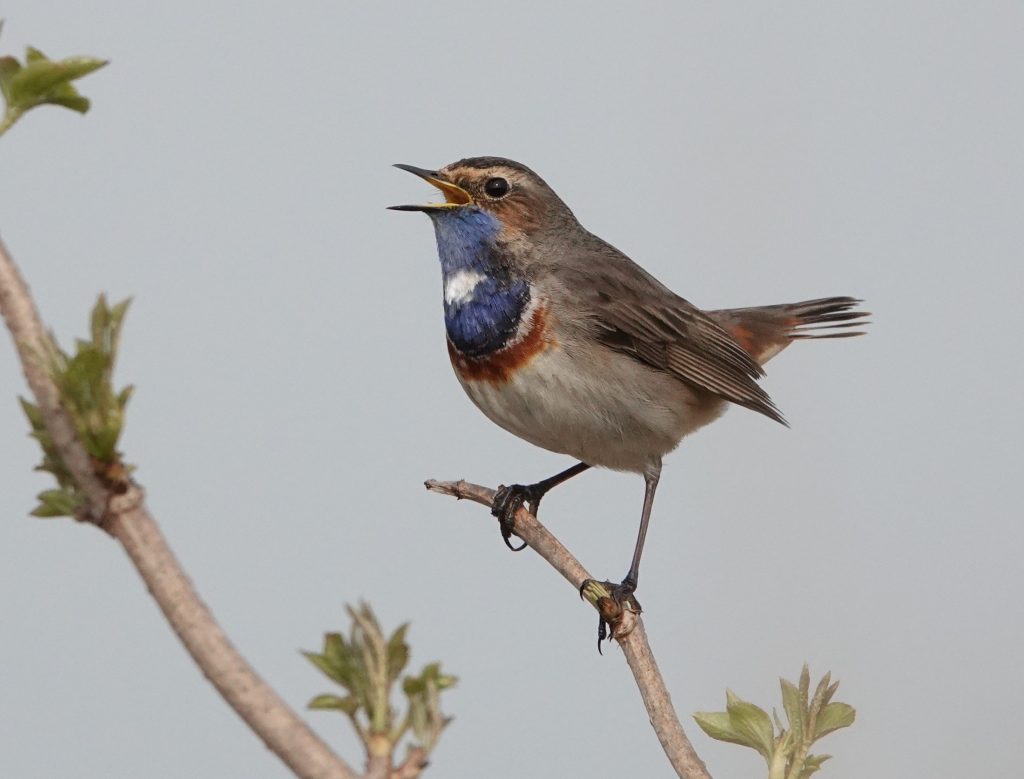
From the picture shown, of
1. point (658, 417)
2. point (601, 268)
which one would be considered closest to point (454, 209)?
point (601, 268)

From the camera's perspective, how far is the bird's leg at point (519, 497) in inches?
180

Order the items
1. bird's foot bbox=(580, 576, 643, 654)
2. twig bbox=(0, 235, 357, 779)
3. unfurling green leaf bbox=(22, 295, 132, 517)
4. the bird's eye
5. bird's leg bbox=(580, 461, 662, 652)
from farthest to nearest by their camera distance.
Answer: the bird's eye → bird's leg bbox=(580, 461, 662, 652) → bird's foot bbox=(580, 576, 643, 654) → unfurling green leaf bbox=(22, 295, 132, 517) → twig bbox=(0, 235, 357, 779)

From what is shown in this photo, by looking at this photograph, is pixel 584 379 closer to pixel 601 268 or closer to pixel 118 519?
pixel 601 268

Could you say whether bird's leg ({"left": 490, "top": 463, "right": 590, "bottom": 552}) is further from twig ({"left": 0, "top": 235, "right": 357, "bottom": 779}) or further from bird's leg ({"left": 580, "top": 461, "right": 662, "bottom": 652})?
twig ({"left": 0, "top": 235, "right": 357, "bottom": 779})

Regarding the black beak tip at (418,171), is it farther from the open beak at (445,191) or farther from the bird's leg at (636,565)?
the bird's leg at (636,565)

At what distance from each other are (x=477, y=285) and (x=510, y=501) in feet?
2.77

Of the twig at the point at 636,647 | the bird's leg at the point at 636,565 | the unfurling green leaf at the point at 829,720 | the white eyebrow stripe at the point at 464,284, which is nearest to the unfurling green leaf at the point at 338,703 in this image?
the twig at the point at 636,647

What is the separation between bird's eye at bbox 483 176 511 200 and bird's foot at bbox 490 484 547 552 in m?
1.03

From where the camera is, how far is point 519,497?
478 centimetres

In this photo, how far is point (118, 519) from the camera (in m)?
0.96

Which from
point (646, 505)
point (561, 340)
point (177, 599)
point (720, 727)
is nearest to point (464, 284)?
point (561, 340)

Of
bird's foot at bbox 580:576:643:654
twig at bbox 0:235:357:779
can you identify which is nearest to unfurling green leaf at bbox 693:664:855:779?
bird's foot at bbox 580:576:643:654

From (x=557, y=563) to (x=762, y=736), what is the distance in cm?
103

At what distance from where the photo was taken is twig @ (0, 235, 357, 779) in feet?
2.89
